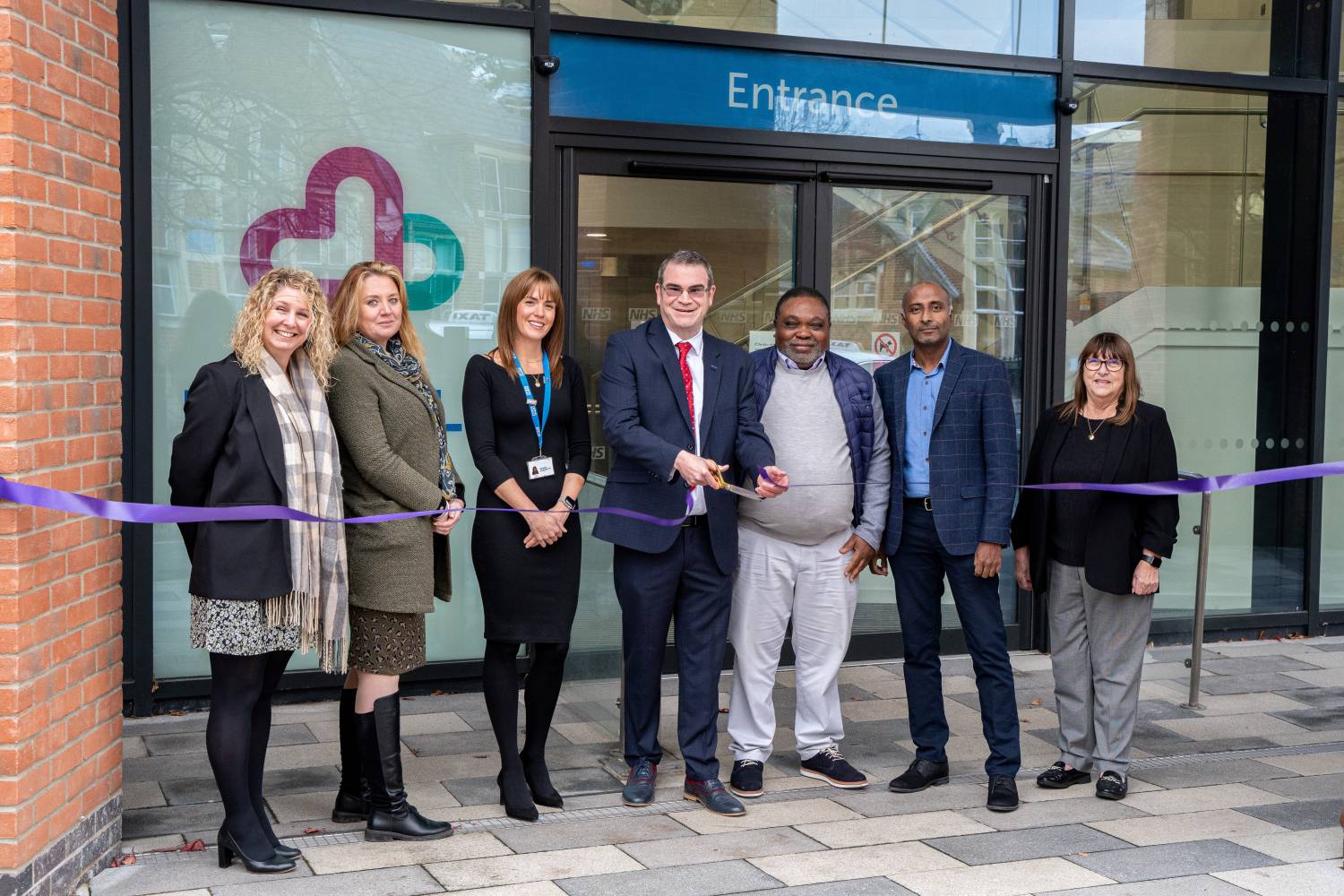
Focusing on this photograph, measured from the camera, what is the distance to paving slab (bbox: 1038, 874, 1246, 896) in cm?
399

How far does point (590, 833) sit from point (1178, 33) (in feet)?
18.9

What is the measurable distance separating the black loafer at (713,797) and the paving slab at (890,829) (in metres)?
0.23

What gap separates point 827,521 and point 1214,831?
165 cm

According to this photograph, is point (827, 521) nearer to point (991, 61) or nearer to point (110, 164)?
point (110, 164)

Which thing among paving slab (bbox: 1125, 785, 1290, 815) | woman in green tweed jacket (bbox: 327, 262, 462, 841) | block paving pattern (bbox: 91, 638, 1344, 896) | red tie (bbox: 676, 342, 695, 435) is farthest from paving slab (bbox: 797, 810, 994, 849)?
red tie (bbox: 676, 342, 695, 435)

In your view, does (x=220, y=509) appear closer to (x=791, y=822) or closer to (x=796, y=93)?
(x=791, y=822)

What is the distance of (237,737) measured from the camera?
13.2 feet

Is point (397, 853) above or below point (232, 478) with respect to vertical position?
below

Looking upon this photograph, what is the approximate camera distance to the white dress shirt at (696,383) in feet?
15.6

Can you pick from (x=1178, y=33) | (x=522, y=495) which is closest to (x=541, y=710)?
(x=522, y=495)

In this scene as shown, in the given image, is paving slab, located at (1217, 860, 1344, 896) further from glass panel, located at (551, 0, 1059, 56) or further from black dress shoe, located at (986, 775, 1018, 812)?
glass panel, located at (551, 0, 1059, 56)

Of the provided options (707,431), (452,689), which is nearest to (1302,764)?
(707,431)

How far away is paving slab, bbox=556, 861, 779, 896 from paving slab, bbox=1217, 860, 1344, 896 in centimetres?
141

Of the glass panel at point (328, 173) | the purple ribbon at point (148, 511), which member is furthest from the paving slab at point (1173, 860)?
the glass panel at point (328, 173)
